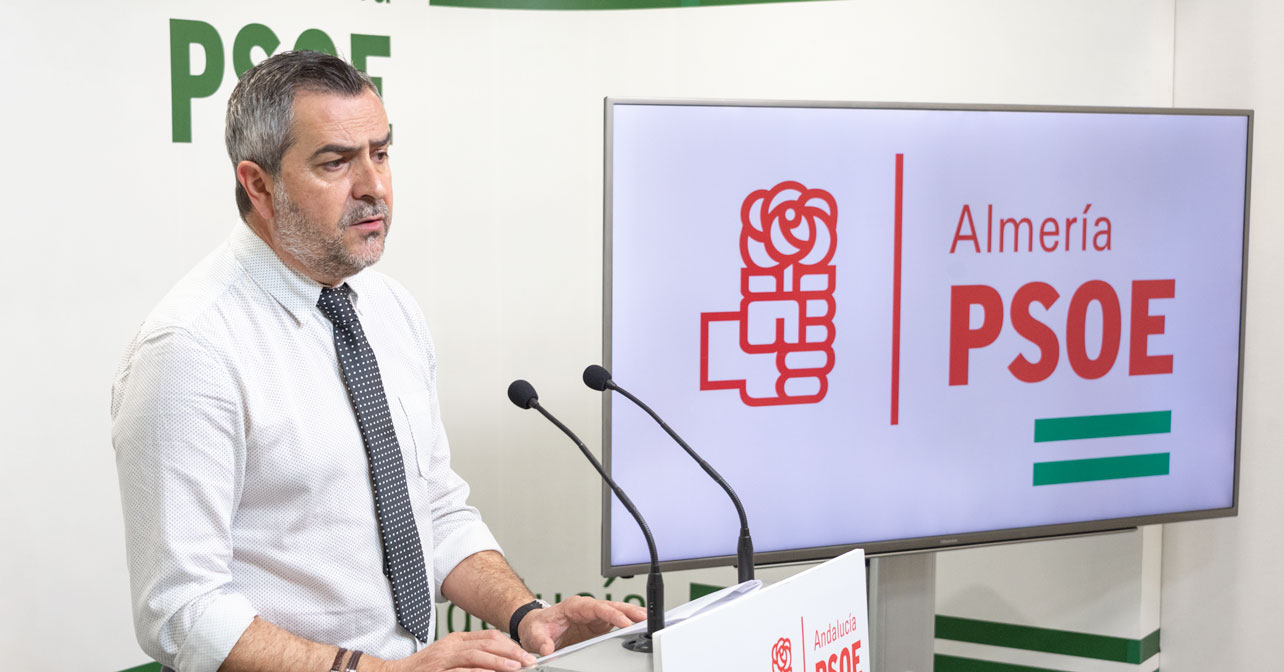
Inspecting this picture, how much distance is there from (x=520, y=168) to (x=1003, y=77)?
4.44ft

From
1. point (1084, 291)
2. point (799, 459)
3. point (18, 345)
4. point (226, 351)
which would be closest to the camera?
point (226, 351)

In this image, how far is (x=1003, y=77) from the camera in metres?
3.31

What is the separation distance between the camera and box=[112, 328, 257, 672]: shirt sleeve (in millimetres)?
1663

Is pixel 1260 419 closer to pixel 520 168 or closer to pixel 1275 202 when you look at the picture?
pixel 1275 202

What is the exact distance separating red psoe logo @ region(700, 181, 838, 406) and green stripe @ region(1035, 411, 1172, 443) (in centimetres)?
60

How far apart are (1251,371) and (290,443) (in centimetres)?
253

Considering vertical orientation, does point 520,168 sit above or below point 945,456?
above

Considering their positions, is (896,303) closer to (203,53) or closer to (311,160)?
(311,160)

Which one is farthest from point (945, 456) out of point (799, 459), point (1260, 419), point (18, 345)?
point (18, 345)

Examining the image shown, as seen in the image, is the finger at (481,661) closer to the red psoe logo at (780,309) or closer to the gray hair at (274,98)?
the gray hair at (274,98)

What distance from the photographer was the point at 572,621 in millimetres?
1815

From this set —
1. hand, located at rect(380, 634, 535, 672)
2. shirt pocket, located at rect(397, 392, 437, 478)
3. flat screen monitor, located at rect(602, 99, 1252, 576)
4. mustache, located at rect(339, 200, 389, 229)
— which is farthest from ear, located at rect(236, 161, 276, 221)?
flat screen monitor, located at rect(602, 99, 1252, 576)

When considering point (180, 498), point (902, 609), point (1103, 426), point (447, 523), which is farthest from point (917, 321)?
point (180, 498)

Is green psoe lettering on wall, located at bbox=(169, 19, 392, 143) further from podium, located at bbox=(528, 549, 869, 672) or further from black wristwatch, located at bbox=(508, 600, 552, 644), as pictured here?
podium, located at bbox=(528, 549, 869, 672)
